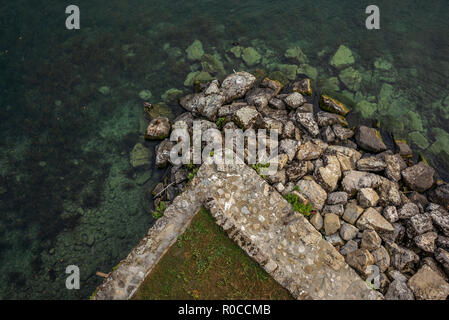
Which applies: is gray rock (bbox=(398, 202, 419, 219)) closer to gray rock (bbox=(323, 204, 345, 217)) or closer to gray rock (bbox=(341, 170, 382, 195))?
gray rock (bbox=(341, 170, 382, 195))

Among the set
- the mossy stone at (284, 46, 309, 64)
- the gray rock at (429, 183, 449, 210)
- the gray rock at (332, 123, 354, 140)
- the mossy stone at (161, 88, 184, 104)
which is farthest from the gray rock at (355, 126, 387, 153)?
the mossy stone at (161, 88, 184, 104)

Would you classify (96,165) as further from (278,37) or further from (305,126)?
(278,37)

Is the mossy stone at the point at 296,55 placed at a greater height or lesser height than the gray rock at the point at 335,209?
greater

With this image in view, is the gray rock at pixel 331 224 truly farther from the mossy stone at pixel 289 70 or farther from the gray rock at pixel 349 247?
the mossy stone at pixel 289 70

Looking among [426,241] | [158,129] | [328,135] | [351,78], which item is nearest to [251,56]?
[351,78]

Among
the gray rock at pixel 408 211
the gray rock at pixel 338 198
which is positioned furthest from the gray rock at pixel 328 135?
the gray rock at pixel 408 211

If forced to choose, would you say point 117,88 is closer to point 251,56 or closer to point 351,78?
point 251,56
